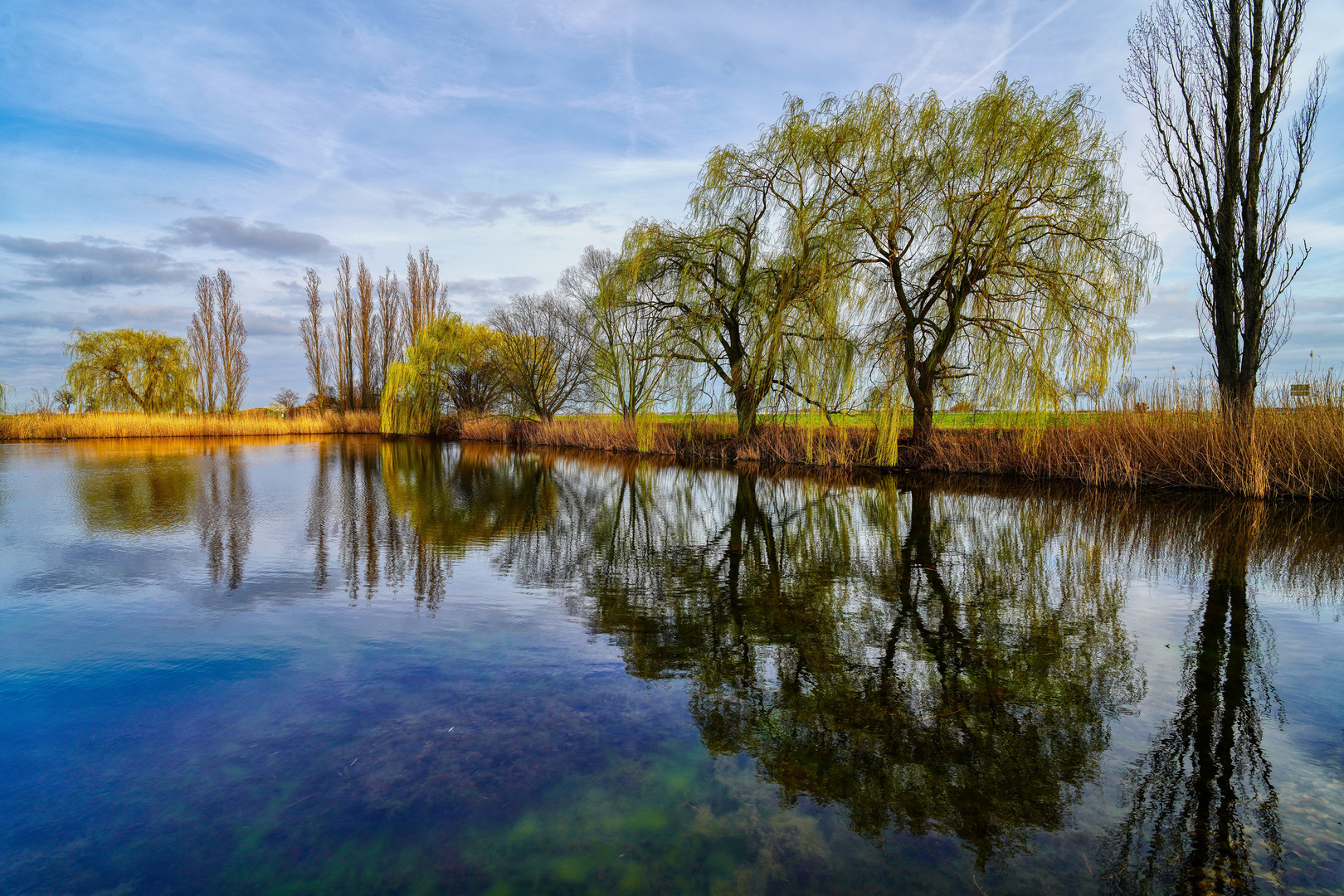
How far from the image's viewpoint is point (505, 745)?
2.51 meters

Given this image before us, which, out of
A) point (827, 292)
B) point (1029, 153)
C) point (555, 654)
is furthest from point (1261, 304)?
point (555, 654)

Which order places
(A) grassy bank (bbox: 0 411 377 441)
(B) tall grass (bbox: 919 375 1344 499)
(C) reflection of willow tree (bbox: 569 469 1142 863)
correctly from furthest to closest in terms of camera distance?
1. (A) grassy bank (bbox: 0 411 377 441)
2. (B) tall grass (bbox: 919 375 1344 499)
3. (C) reflection of willow tree (bbox: 569 469 1142 863)

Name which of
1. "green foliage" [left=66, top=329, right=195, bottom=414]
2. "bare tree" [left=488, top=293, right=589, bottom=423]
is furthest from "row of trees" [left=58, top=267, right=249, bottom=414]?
"bare tree" [left=488, top=293, right=589, bottom=423]

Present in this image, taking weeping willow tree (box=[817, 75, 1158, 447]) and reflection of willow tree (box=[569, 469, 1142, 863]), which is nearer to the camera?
reflection of willow tree (box=[569, 469, 1142, 863])

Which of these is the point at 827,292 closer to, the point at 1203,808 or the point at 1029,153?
the point at 1029,153

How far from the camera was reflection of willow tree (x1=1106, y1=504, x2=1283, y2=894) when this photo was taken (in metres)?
1.84

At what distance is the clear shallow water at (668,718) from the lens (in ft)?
6.25

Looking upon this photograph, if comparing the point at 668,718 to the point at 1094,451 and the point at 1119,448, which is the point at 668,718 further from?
the point at 1094,451

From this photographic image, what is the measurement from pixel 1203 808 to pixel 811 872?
4.66ft

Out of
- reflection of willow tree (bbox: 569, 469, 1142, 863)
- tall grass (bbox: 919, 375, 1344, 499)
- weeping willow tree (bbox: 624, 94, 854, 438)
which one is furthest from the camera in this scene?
weeping willow tree (bbox: 624, 94, 854, 438)

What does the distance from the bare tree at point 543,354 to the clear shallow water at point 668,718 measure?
21.9 meters

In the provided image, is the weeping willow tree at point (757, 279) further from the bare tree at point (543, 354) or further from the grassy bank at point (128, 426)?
the grassy bank at point (128, 426)

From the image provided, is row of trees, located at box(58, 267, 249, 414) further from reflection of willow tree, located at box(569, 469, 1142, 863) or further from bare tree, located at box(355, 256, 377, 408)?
reflection of willow tree, located at box(569, 469, 1142, 863)

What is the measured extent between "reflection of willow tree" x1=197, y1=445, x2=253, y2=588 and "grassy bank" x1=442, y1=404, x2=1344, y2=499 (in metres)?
10.1
